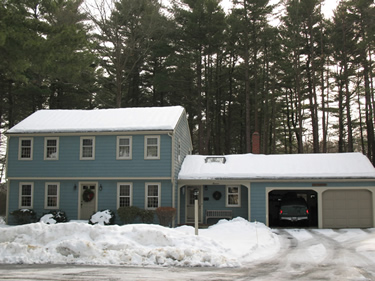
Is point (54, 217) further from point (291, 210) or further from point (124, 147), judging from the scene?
point (291, 210)

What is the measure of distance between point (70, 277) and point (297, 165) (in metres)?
15.8

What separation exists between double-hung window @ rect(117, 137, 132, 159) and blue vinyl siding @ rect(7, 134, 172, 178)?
0.23m

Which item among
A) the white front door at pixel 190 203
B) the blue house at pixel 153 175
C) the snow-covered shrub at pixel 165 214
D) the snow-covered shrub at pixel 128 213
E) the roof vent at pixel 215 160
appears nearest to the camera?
the snow-covered shrub at pixel 165 214

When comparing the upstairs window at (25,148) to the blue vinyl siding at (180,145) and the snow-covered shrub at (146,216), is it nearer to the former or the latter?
the snow-covered shrub at (146,216)

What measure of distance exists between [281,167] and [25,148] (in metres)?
14.1

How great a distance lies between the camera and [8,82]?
112ft

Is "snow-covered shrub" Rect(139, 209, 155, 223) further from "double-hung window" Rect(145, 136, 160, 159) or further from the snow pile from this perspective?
the snow pile

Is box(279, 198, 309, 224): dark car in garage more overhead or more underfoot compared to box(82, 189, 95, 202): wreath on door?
more underfoot

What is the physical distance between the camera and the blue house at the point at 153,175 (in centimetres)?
2050

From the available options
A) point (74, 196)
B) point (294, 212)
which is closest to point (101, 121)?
point (74, 196)

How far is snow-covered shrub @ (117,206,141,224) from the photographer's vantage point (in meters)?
19.9

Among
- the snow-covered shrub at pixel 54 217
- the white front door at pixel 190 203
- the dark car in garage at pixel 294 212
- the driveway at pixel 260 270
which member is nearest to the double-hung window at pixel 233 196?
the white front door at pixel 190 203

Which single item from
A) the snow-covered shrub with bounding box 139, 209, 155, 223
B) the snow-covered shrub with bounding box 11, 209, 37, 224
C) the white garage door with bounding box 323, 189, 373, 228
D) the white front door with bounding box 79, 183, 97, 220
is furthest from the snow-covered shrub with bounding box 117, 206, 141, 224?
the white garage door with bounding box 323, 189, 373, 228

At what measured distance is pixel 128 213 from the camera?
1989 centimetres
